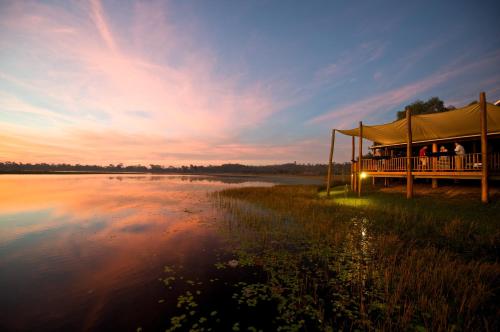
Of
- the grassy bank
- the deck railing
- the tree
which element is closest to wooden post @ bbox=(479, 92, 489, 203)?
the grassy bank

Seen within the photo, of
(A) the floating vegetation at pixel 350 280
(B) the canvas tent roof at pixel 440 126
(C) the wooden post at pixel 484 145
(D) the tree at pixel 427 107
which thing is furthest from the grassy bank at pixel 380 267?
(D) the tree at pixel 427 107

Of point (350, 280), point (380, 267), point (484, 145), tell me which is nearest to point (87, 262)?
point (350, 280)

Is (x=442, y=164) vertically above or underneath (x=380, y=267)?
above

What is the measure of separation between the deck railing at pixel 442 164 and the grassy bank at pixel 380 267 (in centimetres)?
279

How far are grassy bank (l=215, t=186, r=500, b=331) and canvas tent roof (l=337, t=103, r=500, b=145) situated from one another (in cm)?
485

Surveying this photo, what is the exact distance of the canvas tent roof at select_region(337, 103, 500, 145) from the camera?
11.4 m

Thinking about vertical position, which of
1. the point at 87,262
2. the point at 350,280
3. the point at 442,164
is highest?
the point at 442,164

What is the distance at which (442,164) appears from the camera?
14.3 meters

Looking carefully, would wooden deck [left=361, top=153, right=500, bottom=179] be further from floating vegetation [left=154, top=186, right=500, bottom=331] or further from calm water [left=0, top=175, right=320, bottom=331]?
calm water [left=0, top=175, right=320, bottom=331]

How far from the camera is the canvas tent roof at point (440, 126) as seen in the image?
11391 millimetres

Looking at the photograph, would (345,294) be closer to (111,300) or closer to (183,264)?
(183,264)

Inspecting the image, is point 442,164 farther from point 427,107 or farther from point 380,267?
point 427,107

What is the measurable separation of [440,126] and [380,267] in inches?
524

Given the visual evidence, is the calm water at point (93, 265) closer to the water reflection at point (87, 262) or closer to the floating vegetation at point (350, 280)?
the water reflection at point (87, 262)
